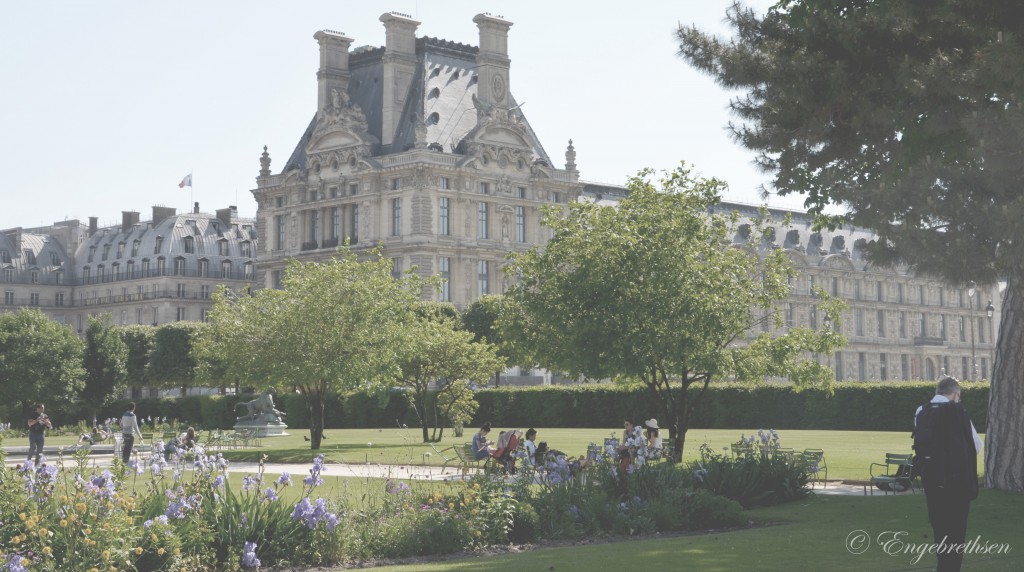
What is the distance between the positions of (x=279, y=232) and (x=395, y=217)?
13.5 metres

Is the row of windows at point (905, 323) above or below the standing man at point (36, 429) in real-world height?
above

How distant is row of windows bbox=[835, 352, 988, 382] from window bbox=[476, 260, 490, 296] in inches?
1790

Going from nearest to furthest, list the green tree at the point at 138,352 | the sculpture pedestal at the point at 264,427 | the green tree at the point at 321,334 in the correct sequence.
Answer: the green tree at the point at 321,334 < the sculpture pedestal at the point at 264,427 < the green tree at the point at 138,352

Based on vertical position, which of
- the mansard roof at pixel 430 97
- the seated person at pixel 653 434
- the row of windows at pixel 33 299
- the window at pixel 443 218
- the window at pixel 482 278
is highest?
the mansard roof at pixel 430 97

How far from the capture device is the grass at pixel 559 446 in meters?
36.9

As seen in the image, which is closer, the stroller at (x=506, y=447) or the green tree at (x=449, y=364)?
the stroller at (x=506, y=447)

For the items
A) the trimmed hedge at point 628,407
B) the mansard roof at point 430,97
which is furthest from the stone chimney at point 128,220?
the trimmed hedge at point 628,407

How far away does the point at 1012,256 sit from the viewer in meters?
21.4

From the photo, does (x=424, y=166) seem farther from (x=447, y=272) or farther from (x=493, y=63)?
(x=493, y=63)

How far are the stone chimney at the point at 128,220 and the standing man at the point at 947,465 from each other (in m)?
132

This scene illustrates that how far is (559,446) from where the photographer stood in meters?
46.9

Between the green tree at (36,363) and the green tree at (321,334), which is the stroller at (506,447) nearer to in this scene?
the green tree at (321,334)

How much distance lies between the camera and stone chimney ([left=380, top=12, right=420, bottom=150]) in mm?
106062

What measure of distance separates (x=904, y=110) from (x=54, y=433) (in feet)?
185
